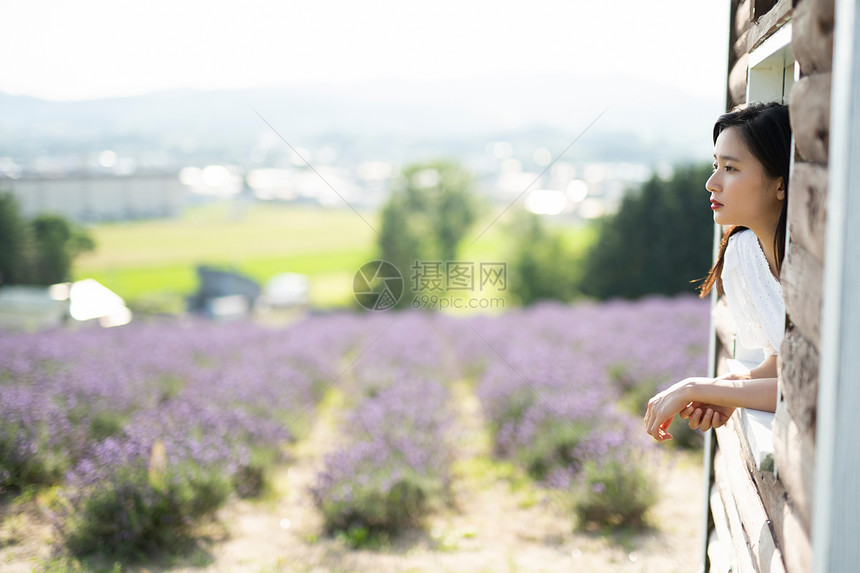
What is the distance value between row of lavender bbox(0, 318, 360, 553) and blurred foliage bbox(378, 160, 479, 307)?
1352 centimetres

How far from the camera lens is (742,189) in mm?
1322

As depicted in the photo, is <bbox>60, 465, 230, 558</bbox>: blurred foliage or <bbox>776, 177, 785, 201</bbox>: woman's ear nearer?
<bbox>776, 177, 785, 201</bbox>: woman's ear

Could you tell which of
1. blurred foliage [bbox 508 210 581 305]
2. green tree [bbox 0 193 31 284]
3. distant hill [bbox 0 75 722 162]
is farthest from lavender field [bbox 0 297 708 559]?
blurred foliage [bbox 508 210 581 305]

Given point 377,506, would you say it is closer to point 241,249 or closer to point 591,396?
point 591,396

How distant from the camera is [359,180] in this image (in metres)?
22.4

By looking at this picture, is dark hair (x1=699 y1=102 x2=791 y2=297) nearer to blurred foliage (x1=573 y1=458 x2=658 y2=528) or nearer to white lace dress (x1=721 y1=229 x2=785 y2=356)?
white lace dress (x1=721 y1=229 x2=785 y2=356)

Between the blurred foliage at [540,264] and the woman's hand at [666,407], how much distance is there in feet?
33.3

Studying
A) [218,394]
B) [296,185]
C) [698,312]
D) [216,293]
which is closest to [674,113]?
[698,312]

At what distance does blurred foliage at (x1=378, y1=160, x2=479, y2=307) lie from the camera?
1906 cm

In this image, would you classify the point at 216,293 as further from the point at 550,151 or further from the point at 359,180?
the point at 550,151

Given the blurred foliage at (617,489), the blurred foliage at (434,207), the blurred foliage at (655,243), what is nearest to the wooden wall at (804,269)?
the blurred foliage at (617,489)

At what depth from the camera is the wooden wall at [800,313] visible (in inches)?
35.9

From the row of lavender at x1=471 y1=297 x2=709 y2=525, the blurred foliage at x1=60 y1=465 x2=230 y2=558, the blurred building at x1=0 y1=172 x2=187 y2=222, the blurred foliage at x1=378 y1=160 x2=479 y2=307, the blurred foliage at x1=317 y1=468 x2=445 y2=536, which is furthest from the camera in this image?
the blurred foliage at x1=378 y1=160 x2=479 y2=307

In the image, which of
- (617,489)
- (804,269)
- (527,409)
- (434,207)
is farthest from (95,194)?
(434,207)
